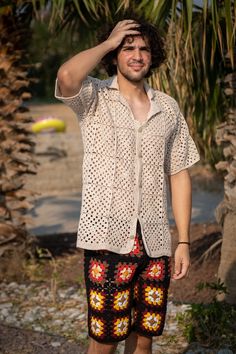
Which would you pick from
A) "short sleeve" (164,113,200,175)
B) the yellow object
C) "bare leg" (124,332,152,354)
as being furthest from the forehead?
the yellow object

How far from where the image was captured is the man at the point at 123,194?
9.25 ft

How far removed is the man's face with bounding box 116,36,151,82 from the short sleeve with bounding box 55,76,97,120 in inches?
5.5

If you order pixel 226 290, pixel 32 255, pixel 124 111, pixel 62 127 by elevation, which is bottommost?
pixel 62 127

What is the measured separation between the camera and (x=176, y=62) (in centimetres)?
504

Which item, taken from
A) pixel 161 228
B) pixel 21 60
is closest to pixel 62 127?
pixel 21 60

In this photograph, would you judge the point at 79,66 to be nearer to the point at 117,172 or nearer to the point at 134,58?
the point at 134,58

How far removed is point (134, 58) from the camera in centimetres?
289

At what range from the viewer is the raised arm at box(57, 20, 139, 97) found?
8.89 feet

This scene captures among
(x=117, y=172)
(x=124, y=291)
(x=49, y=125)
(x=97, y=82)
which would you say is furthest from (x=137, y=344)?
(x=49, y=125)

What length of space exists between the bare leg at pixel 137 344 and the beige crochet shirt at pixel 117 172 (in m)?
0.36

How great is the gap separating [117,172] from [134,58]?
442mm

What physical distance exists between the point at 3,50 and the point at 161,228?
3624mm

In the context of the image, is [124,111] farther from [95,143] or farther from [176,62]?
[176,62]

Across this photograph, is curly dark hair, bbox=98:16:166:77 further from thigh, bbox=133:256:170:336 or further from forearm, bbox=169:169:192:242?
thigh, bbox=133:256:170:336
